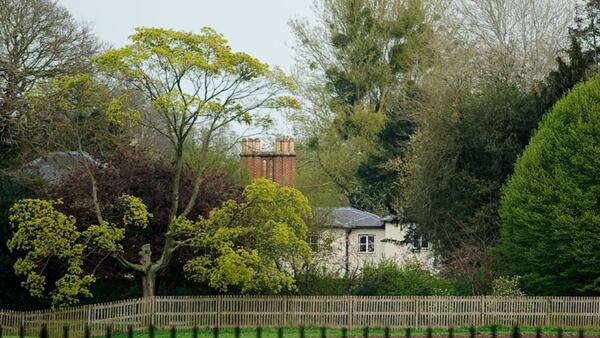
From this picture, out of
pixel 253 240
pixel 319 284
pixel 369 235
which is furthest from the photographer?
pixel 369 235

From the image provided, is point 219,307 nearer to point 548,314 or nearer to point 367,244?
point 548,314

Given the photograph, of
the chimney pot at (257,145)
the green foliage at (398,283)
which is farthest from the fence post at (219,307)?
the chimney pot at (257,145)

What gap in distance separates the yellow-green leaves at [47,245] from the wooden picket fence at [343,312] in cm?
93

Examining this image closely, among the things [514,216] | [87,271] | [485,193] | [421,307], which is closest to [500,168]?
[485,193]

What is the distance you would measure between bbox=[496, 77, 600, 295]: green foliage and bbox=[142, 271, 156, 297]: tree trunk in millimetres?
13521

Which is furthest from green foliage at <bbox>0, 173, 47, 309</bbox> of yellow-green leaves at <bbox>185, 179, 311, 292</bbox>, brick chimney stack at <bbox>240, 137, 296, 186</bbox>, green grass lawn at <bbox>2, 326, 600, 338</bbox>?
brick chimney stack at <bbox>240, 137, 296, 186</bbox>

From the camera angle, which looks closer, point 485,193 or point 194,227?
point 194,227

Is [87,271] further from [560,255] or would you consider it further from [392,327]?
[560,255]

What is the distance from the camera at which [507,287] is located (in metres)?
44.8

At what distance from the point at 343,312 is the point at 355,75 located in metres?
41.2

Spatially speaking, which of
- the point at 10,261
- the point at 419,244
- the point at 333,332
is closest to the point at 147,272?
the point at 10,261

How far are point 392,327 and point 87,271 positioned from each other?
11.4m

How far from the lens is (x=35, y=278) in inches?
1699

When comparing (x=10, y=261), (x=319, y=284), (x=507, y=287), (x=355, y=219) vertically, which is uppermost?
(x=355, y=219)
